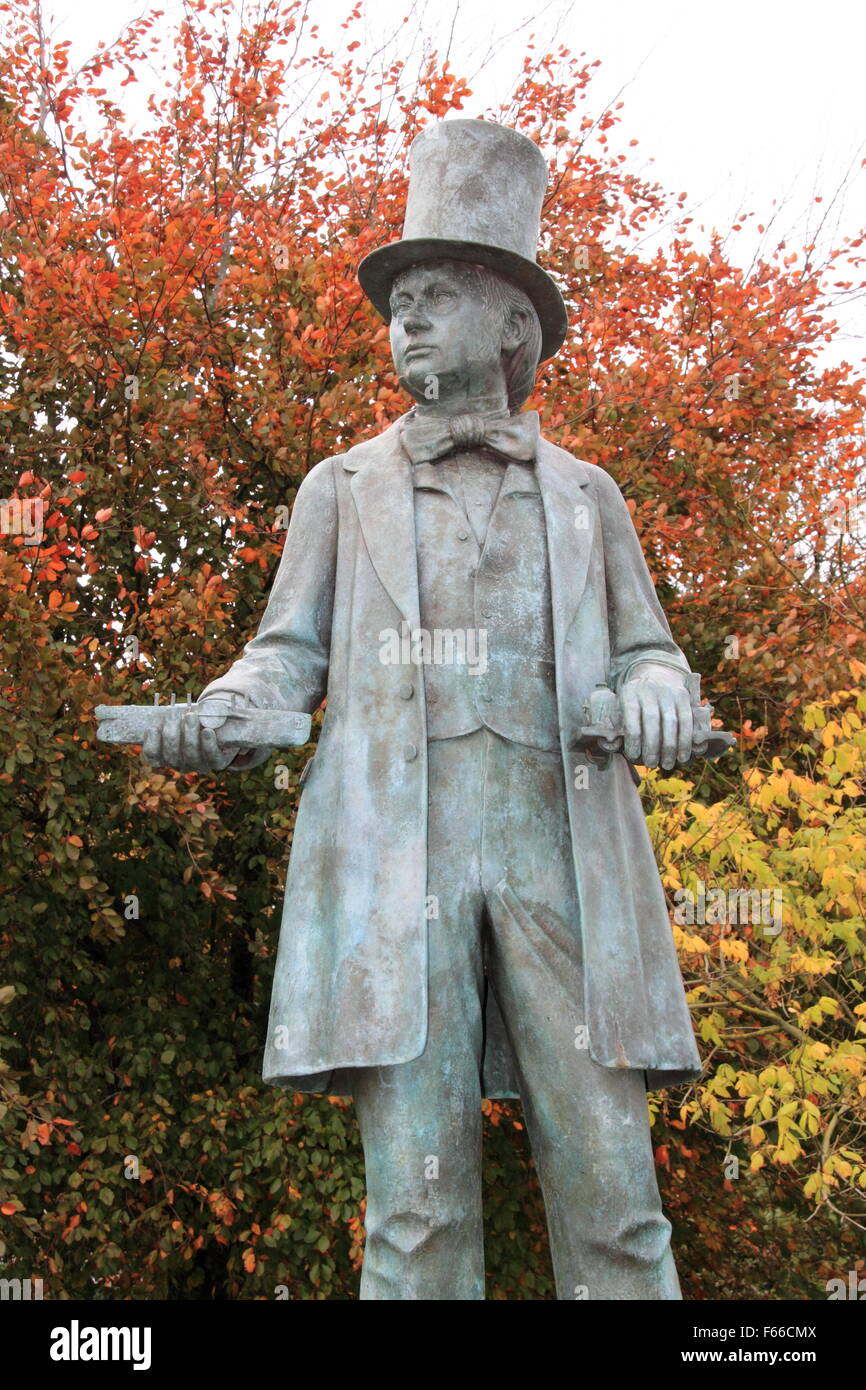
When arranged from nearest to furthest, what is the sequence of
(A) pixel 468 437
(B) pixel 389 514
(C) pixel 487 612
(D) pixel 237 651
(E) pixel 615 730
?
(E) pixel 615 730
(C) pixel 487 612
(B) pixel 389 514
(A) pixel 468 437
(D) pixel 237 651

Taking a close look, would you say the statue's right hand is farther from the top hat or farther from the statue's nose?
the top hat

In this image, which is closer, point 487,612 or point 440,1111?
point 440,1111

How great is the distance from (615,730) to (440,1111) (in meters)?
0.86

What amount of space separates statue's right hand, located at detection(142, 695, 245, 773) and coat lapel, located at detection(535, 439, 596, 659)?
0.81 metres

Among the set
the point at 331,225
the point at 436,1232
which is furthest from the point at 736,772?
the point at 436,1232

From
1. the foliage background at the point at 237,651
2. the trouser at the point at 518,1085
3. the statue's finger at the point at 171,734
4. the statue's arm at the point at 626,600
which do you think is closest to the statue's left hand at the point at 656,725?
the trouser at the point at 518,1085

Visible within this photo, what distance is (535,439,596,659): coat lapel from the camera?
398cm

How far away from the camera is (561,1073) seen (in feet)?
12.0

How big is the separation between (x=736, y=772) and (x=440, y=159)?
6249 mm

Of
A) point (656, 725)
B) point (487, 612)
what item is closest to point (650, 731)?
point (656, 725)

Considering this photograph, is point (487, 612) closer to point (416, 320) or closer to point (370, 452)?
point (370, 452)

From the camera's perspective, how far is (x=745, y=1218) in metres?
10.1

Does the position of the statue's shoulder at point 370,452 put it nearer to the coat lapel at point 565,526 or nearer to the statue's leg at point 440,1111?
the coat lapel at point 565,526

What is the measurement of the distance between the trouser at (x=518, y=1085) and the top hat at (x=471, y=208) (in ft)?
3.78
